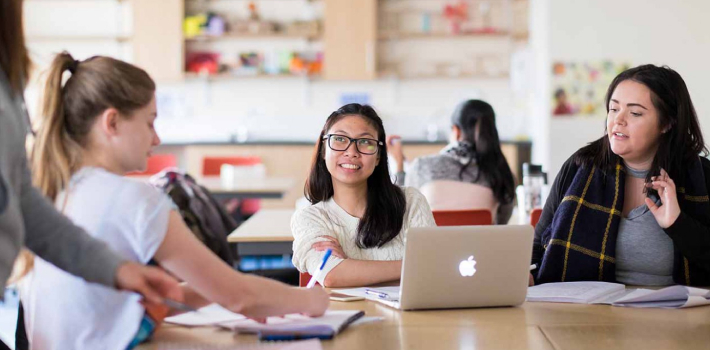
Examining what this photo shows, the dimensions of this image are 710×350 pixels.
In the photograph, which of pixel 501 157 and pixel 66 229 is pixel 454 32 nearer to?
pixel 501 157

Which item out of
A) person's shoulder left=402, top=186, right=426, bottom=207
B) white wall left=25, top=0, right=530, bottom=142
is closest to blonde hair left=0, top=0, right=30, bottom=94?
person's shoulder left=402, top=186, right=426, bottom=207

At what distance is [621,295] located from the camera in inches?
85.1

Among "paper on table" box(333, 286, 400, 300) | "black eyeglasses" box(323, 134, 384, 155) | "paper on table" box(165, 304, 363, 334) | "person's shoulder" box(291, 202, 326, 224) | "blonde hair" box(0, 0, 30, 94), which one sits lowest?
"paper on table" box(333, 286, 400, 300)

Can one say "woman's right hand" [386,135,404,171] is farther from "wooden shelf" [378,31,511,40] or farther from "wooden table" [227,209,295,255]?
"wooden shelf" [378,31,511,40]

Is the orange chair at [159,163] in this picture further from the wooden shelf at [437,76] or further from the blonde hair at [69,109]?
the blonde hair at [69,109]

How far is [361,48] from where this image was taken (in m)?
8.70

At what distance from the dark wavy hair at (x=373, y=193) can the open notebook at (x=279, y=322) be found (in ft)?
2.34

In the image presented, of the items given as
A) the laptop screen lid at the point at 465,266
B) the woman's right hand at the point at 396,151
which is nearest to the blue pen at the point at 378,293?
the laptop screen lid at the point at 465,266

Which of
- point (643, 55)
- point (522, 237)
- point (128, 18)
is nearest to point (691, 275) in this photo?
point (522, 237)

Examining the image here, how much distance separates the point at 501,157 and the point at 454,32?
470 cm

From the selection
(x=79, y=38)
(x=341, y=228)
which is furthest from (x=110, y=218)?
(x=79, y=38)

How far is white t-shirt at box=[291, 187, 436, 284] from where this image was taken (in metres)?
2.54

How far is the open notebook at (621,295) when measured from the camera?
6.71ft

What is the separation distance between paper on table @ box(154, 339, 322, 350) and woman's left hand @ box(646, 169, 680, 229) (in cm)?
116
